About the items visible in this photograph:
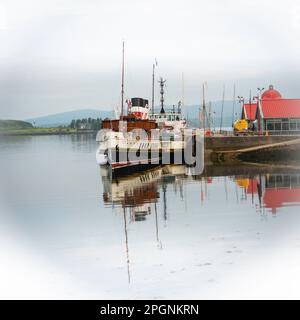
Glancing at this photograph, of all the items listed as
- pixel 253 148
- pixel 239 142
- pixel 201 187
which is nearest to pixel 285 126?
pixel 253 148

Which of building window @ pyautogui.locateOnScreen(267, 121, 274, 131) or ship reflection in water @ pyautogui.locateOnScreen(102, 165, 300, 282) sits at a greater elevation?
building window @ pyautogui.locateOnScreen(267, 121, 274, 131)

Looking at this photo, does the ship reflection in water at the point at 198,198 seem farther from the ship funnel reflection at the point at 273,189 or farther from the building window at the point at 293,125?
the building window at the point at 293,125

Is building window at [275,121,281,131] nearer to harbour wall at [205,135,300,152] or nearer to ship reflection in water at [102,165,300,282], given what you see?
harbour wall at [205,135,300,152]

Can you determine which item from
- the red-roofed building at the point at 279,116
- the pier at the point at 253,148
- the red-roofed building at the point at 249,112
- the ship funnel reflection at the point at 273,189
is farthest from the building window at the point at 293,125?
the ship funnel reflection at the point at 273,189

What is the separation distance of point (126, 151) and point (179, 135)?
12.9 ft

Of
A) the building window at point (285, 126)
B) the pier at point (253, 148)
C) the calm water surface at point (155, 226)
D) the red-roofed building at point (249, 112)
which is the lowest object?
the calm water surface at point (155, 226)

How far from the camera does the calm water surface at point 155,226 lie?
5.09m

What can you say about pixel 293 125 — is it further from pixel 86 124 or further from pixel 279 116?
pixel 86 124

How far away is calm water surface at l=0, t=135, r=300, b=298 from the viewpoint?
5090mm

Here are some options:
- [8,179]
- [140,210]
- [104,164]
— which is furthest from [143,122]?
[140,210]

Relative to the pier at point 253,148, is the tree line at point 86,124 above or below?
above

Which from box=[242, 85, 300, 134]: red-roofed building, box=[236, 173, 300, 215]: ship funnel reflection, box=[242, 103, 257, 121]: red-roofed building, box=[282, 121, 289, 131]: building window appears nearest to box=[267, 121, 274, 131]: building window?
box=[242, 85, 300, 134]: red-roofed building

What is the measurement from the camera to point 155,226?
23.5 feet
